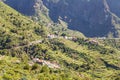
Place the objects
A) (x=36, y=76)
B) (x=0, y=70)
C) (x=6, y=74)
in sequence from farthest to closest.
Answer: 1. (x=36, y=76)
2. (x=0, y=70)
3. (x=6, y=74)

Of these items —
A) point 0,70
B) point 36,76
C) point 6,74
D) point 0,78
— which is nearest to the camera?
point 0,78

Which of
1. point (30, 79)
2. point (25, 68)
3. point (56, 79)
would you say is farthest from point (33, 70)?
point (30, 79)

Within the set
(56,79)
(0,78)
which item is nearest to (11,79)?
(0,78)

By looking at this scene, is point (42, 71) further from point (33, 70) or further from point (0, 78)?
point (0, 78)

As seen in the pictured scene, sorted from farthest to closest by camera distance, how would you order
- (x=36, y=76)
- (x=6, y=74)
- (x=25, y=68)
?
1. (x=25, y=68)
2. (x=36, y=76)
3. (x=6, y=74)

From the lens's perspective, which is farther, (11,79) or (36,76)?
(36,76)

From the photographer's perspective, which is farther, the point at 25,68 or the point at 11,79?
the point at 25,68

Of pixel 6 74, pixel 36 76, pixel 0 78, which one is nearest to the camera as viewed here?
pixel 0 78

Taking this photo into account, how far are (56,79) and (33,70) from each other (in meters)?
14.3

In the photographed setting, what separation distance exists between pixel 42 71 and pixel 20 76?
26172 millimetres

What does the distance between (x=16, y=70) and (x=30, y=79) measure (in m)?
11.6

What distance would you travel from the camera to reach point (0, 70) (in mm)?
106875

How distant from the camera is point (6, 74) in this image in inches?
3949

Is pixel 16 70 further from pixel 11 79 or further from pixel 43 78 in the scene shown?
pixel 11 79
